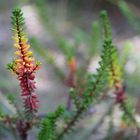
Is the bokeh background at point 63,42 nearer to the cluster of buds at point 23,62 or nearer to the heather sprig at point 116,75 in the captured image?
the heather sprig at point 116,75

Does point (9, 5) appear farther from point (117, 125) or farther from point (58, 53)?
point (117, 125)

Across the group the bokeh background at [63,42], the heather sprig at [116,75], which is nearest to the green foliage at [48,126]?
the heather sprig at [116,75]

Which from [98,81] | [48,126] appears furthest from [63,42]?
[48,126]

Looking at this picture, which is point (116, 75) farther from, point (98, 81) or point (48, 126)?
point (48, 126)

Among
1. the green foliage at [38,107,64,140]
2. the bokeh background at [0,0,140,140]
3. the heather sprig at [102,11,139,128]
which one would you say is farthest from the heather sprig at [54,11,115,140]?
the bokeh background at [0,0,140,140]

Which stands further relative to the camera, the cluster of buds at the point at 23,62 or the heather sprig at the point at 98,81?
the heather sprig at the point at 98,81
